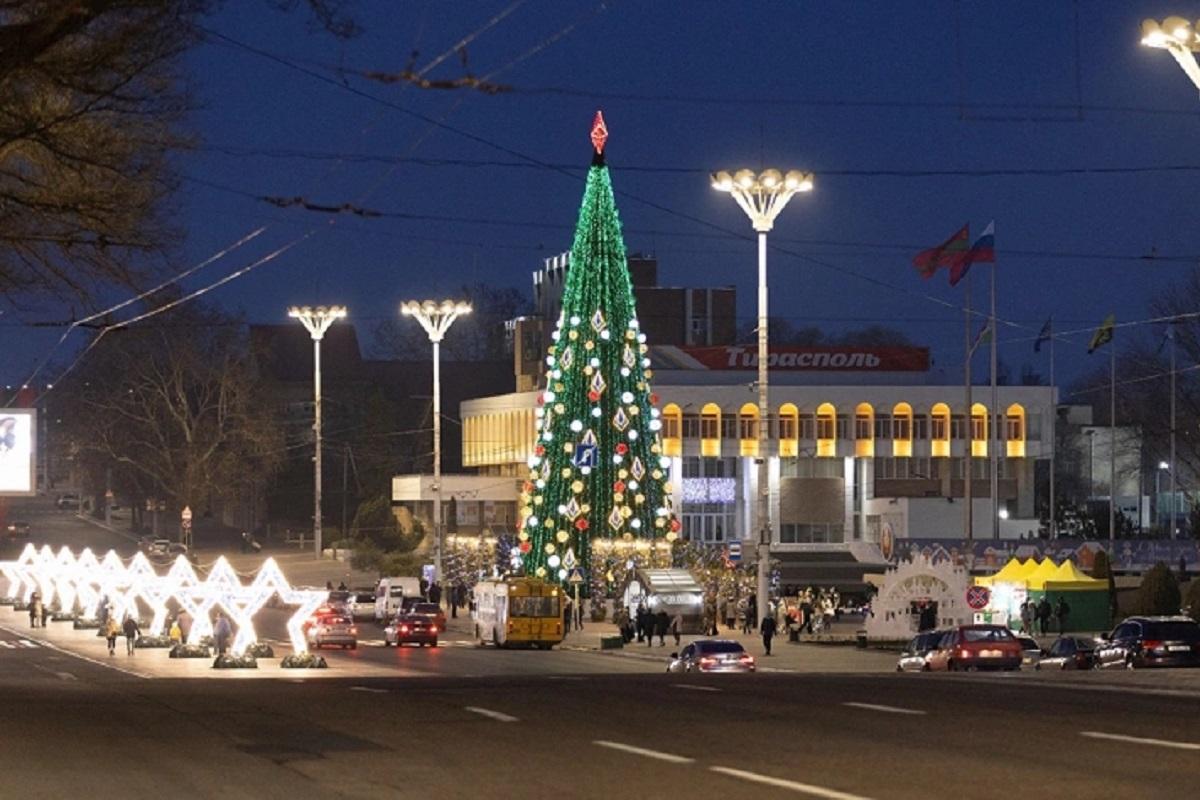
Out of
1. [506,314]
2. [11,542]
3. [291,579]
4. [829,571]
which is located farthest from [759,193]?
[506,314]

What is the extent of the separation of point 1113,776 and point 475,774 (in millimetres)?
4718

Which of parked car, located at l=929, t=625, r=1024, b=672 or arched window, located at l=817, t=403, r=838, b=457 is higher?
arched window, located at l=817, t=403, r=838, b=457

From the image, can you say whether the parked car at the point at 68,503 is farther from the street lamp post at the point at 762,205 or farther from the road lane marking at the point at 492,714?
the road lane marking at the point at 492,714

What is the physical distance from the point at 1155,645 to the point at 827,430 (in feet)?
220

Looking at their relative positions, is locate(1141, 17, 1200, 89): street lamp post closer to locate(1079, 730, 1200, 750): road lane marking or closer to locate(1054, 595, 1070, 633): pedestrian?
locate(1079, 730, 1200, 750): road lane marking

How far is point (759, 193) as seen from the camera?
52625 mm

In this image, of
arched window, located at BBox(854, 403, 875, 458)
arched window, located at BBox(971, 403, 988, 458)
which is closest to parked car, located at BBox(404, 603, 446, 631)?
arched window, located at BBox(854, 403, 875, 458)

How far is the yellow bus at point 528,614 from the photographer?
63.9 m

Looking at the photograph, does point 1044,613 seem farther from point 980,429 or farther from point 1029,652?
point 980,429

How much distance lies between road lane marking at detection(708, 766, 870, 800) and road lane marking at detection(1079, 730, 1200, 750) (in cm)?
365

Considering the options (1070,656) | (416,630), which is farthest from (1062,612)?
(1070,656)

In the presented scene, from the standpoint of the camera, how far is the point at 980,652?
4225 centimetres

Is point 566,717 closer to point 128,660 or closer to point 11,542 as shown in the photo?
point 128,660

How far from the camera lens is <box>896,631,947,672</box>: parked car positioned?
1732 inches
